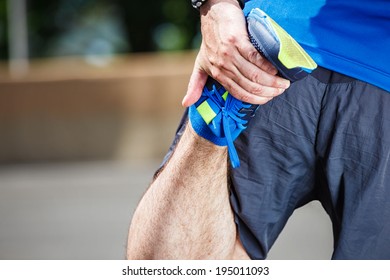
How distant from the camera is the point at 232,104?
2330mm

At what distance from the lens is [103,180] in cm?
906

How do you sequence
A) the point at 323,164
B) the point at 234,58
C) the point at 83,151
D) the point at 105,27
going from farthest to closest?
the point at 105,27, the point at 83,151, the point at 323,164, the point at 234,58

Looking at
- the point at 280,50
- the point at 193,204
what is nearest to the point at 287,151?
the point at 193,204

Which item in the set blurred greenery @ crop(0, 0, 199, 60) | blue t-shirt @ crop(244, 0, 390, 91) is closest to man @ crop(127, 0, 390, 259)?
blue t-shirt @ crop(244, 0, 390, 91)

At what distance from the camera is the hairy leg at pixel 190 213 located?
8.14 feet

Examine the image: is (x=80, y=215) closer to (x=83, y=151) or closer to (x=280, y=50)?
(x=83, y=151)

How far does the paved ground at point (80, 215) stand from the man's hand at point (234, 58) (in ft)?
12.2

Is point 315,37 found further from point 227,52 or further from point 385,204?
point 385,204

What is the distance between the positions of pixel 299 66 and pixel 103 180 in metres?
7.18

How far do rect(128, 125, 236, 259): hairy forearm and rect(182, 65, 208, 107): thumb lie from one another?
0.45ft

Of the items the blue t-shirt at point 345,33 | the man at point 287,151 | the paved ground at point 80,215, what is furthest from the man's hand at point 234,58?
the paved ground at point 80,215

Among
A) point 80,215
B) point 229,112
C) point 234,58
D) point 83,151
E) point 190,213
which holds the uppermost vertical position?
point 234,58

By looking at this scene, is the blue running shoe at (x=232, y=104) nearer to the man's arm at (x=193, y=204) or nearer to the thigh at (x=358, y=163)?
the man's arm at (x=193, y=204)
